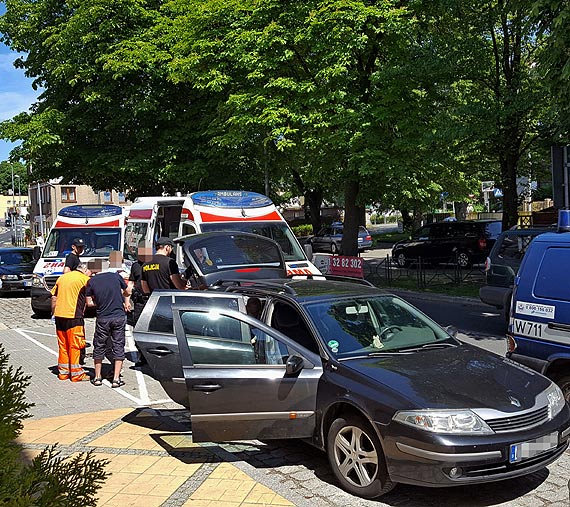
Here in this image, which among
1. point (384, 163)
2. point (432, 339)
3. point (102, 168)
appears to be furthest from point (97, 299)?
point (102, 168)

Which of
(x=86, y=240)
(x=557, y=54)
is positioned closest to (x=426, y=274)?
(x=86, y=240)

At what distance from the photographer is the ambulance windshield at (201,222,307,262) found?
1288 centimetres

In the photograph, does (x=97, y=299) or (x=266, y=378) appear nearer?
(x=266, y=378)

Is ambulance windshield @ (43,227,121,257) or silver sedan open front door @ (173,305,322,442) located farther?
ambulance windshield @ (43,227,121,257)

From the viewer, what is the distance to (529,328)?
6164mm

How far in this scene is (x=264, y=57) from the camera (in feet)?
63.9

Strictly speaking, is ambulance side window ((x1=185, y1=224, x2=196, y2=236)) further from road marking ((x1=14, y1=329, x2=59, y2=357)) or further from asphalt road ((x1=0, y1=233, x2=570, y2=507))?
road marking ((x1=14, y1=329, x2=59, y2=357))

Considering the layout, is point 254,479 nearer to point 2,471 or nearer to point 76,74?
point 2,471

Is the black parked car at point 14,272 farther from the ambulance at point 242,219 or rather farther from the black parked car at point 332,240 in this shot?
the black parked car at point 332,240

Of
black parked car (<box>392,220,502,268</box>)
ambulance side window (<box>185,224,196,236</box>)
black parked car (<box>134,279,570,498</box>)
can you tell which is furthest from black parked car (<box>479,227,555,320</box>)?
black parked car (<box>392,220,502,268</box>)

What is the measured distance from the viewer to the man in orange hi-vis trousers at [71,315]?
888 centimetres

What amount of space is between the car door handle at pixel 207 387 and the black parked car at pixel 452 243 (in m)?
19.0

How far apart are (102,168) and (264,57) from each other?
9.31m

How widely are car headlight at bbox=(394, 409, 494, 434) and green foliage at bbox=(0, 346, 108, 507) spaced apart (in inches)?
88.6
